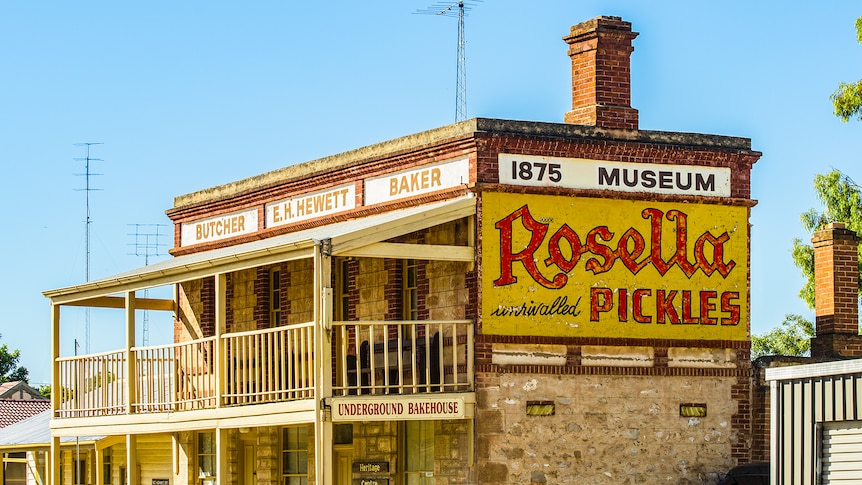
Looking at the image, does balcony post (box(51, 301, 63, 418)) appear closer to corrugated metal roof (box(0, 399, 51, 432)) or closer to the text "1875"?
the text "1875"

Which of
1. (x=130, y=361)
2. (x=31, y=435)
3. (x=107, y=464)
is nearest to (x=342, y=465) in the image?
(x=130, y=361)

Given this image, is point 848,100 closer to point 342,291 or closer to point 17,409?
point 342,291

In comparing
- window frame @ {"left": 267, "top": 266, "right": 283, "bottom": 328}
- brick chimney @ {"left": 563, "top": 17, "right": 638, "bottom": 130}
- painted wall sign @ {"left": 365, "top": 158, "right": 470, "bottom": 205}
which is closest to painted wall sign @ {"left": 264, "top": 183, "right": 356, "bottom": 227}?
painted wall sign @ {"left": 365, "top": 158, "right": 470, "bottom": 205}

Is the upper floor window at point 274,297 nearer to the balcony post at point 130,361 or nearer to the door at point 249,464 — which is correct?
the door at point 249,464

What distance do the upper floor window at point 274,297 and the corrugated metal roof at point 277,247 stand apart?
0.68 meters

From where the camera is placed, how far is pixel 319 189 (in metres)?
25.1

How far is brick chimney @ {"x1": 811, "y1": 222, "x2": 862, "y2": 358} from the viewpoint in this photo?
81.5 feet

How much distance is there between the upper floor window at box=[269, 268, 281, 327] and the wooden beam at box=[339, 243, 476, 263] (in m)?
5.54

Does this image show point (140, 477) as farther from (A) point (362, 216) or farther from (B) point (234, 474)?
(A) point (362, 216)

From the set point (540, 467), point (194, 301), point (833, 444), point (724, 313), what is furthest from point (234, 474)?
point (833, 444)

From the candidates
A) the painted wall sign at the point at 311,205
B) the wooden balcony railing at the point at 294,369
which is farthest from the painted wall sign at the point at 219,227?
the wooden balcony railing at the point at 294,369

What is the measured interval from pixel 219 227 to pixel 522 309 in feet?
24.7

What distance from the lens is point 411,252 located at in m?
21.0

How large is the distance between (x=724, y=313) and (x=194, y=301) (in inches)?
390
